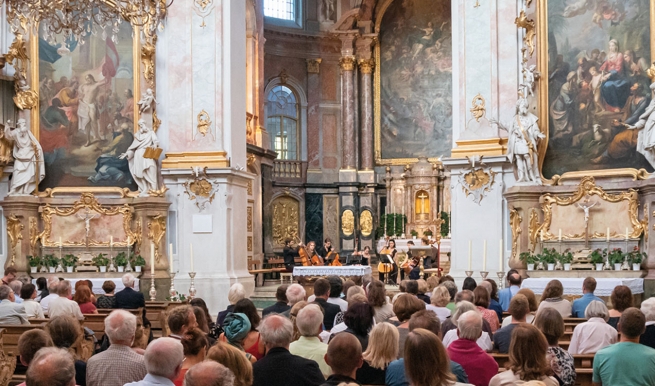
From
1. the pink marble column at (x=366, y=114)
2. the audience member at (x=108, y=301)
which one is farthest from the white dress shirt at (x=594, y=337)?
the pink marble column at (x=366, y=114)

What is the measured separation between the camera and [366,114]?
29.1m

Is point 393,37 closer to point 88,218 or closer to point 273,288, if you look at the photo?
point 273,288

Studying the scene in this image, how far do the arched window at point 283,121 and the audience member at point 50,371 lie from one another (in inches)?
988

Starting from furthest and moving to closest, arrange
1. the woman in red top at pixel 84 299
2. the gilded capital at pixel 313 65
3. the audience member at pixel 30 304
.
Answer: the gilded capital at pixel 313 65 < the woman in red top at pixel 84 299 < the audience member at pixel 30 304

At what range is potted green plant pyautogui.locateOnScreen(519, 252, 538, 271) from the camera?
15018 millimetres

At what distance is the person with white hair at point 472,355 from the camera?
5447 mm

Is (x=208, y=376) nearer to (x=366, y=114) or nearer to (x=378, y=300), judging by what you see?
(x=378, y=300)

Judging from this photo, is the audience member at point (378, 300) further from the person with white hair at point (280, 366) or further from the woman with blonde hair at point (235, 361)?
the woman with blonde hair at point (235, 361)

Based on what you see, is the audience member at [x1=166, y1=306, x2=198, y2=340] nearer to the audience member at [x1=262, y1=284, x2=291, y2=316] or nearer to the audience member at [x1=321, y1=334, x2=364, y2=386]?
the audience member at [x1=321, y1=334, x2=364, y2=386]

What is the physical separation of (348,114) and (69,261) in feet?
46.8

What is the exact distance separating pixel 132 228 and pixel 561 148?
940 centimetres

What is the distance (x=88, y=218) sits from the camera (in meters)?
17.1

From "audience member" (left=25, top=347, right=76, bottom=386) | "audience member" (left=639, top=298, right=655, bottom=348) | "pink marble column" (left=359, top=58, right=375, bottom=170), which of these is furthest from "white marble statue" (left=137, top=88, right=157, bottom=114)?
"audience member" (left=25, top=347, right=76, bottom=386)

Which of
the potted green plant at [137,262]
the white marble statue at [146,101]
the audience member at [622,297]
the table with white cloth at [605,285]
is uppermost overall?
the white marble statue at [146,101]
